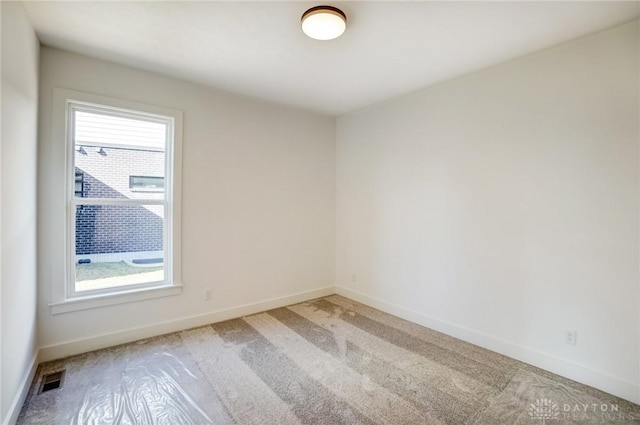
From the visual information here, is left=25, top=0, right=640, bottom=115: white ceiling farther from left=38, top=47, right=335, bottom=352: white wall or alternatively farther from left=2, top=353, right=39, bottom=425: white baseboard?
left=2, top=353, right=39, bottom=425: white baseboard

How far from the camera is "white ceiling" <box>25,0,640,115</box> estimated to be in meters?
2.00

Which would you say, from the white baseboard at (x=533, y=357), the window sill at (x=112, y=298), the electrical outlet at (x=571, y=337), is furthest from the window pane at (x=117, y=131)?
the electrical outlet at (x=571, y=337)

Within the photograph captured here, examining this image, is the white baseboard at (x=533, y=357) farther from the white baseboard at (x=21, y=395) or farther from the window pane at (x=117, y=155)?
the white baseboard at (x=21, y=395)

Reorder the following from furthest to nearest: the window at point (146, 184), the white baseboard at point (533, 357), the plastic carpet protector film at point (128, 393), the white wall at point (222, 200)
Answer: the window at point (146, 184) < the white wall at point (222, 200) < the white baseboard at point (533, 357) < the plastic carpet protector film at point (128, 393)

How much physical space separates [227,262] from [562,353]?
130 inches

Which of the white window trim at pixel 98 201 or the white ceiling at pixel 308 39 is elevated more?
the white ceiling at pixel 308 39


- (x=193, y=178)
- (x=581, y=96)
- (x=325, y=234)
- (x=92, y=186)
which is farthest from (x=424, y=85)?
(x=92, y=186)

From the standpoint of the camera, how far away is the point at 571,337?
237cm

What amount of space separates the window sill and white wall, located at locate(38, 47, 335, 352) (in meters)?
0.05

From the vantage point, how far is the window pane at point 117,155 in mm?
2744

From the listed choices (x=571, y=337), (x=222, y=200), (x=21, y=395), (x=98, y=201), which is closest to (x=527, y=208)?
(x=571, y=337)

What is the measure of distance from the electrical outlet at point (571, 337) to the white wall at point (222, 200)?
9.21 ft

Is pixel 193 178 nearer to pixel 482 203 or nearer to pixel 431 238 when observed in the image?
pixel 431 238

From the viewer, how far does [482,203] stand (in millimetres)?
2904
